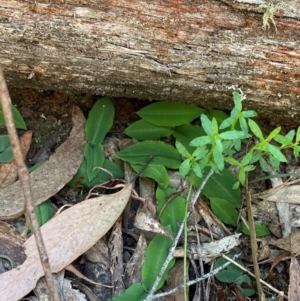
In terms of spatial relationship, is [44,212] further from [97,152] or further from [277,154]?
[277,154]

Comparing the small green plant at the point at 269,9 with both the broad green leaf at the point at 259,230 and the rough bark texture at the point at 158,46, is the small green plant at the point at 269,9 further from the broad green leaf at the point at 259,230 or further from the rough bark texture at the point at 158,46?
the broad green leaf at the point at 259,230

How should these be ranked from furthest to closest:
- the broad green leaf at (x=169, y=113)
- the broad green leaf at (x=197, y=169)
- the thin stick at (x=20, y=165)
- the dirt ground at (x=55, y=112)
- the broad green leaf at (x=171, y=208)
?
the dirt ground at (x=55, y=112) < the broad green leaf at (x=169, y=113) < the broad green leaf at (x=171, y=208) < the broad green leaf at (x=197, y=169) < the thin stick at (x=20, y=165)

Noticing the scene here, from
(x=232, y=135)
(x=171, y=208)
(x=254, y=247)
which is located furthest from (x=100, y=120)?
(x=254, y=247)

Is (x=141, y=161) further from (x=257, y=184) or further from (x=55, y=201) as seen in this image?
(x=257, y=184)

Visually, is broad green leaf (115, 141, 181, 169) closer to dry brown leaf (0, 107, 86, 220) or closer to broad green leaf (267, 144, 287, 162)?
dry brown leaf (0, 107, 86, 220)

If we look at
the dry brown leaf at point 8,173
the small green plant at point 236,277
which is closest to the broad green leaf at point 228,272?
the small green plant at point 236,277

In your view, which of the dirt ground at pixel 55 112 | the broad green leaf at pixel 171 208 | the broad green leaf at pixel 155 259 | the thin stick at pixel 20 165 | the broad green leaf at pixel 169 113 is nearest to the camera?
the thin stick at pixel 20 165

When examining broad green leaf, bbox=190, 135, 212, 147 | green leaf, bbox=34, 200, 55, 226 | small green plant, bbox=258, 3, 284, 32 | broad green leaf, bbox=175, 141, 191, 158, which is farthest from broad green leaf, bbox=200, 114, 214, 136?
green leaf, bbox=34, 200, 55, 226
